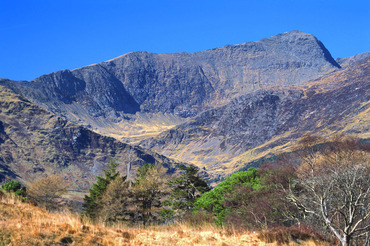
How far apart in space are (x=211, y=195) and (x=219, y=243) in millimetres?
46720

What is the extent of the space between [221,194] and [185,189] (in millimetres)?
12132

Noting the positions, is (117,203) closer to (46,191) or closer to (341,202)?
(46,191)

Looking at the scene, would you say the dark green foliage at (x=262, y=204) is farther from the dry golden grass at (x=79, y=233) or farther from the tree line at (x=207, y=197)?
the dry golden grass at (x=79, y=233)

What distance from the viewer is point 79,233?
13.8 meters

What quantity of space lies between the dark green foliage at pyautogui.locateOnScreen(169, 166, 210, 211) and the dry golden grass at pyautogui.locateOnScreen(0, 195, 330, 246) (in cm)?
5071

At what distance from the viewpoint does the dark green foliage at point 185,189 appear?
6751 centimetres

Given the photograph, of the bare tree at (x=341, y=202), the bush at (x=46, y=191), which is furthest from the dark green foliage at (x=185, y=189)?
the bush at (x=46, y=191)

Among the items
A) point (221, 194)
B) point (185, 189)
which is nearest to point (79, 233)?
point (221, 194)

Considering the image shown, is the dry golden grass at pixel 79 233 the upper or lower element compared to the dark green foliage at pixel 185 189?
upper

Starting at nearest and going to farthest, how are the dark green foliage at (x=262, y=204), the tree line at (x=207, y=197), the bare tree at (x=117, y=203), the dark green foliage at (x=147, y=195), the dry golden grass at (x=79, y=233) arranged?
1. the dry golden grass at (x=79, y=233)
2. the dark green foliage at (x=262, y=204)
3. the tree line at (x=207, y=197)
4. the dark green foliage at (x=147, y=195)
5. the bare tree at (x=117, y=203)

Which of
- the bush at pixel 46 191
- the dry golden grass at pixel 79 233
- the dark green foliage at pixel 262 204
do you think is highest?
the dry golden grass at pixel 79 233

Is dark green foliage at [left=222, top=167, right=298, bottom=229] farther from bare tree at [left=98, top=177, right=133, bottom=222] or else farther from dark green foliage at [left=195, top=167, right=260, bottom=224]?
bare tree at [left=98, top=177, right=133, bottom=222]

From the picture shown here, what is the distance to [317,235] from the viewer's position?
18.9 metres

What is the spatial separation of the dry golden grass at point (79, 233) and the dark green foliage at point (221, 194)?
35811 millimetres
